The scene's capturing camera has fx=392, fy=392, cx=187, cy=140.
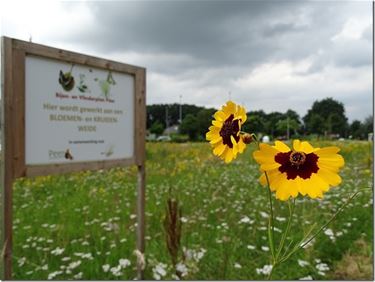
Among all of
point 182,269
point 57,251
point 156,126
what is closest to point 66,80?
point 57,251

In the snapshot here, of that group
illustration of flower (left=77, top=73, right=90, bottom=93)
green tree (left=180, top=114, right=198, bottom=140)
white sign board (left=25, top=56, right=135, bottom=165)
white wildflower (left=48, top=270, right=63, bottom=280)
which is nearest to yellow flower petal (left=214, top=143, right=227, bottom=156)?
green tree (left=180, top=114, right=198, bottom=140)

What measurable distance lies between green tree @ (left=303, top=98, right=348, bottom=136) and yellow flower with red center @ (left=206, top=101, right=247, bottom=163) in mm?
1195

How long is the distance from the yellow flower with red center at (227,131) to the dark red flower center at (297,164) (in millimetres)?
42

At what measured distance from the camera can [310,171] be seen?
38cm

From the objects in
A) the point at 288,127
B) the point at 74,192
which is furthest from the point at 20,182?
the point at 288,127

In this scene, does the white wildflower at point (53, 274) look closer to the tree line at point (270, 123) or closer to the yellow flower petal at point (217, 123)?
the tree line at point (270, 123)

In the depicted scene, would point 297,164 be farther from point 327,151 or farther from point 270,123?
point 270,123

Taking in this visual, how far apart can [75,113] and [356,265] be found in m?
1.77

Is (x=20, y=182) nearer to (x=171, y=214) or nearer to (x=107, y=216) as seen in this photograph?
(x=107, y=216)

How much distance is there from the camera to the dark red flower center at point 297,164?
1.23 feet

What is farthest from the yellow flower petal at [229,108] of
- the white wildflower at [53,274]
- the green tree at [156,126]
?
the green tree at [156,126]

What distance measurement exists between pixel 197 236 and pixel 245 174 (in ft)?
6.86

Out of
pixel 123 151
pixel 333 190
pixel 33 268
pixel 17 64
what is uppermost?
pixel 17 64

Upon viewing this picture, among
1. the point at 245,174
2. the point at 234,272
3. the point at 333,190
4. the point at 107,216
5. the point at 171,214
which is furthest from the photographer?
the point at 245,174
